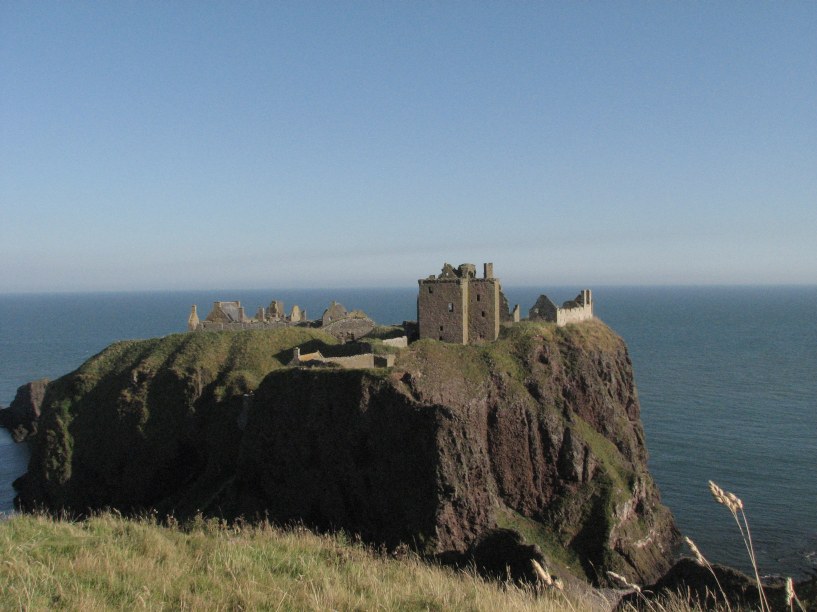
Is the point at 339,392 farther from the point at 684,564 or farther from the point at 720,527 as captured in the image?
the point at 720,527

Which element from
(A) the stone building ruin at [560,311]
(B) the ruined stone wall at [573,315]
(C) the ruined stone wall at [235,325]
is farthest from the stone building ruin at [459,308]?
(C) the ruined stone wall at [235,325]

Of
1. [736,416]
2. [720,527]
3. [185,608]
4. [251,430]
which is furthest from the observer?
[736,416]

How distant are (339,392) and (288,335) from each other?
51.4 feet

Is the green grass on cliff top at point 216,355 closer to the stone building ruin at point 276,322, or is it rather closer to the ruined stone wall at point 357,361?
the stone building ruin at point 276,322

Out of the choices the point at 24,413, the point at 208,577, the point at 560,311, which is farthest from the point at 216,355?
the point at 24,413

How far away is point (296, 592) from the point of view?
9.91 meters

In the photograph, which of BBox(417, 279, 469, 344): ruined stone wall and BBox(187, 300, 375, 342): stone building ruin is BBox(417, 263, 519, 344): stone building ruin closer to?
BBox(417, 279, 469, 344): ruined stone wall

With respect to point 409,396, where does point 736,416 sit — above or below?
below

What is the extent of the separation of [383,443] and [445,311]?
13966mm

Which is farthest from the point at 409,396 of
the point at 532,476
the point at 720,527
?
the point at 720,527

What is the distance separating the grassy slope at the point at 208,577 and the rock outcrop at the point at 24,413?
74.3m

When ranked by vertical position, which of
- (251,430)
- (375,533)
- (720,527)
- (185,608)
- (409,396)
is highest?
(185,608)

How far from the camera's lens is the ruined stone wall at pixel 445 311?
161ft

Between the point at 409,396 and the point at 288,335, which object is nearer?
the point at 409,396
